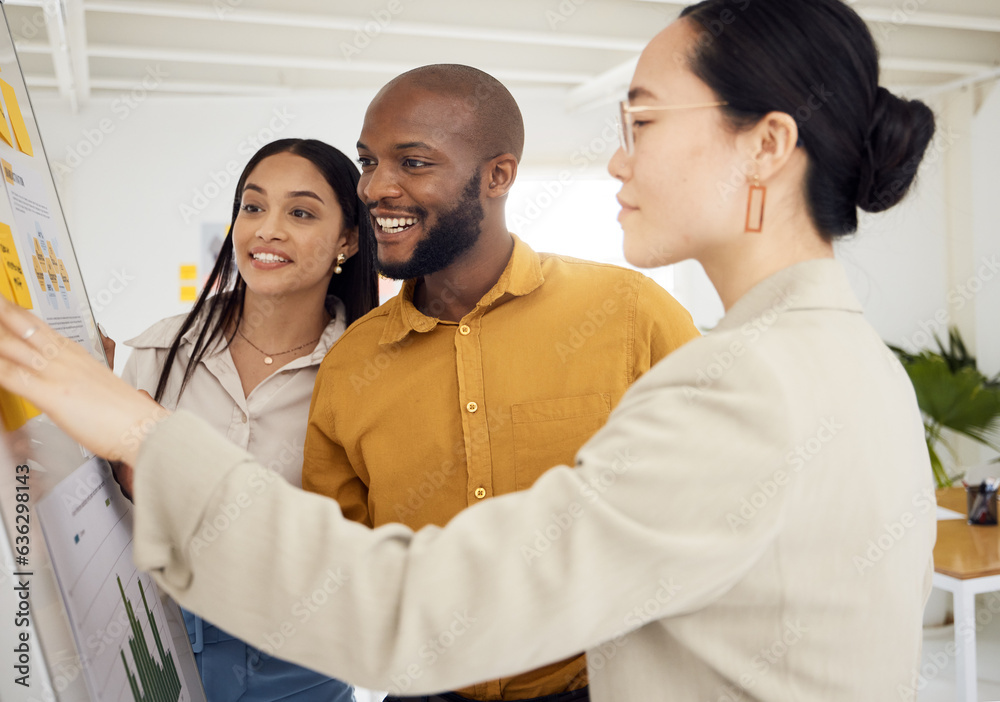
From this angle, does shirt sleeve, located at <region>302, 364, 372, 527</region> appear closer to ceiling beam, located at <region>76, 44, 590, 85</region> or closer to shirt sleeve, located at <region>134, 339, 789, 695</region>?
shirt sleeve, located at <region>134, 339, 789, 695</region>

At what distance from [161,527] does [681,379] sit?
1.66ft

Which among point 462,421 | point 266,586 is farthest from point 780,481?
point 462,421

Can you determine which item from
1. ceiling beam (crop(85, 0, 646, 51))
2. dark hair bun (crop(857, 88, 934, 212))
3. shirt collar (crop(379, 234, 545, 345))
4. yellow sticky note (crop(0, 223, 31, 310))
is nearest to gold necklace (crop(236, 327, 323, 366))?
shirt collar (crop(379, 234, 545, 345))

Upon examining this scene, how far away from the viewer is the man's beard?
161 cm

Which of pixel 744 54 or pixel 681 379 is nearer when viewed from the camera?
pixel 681 379

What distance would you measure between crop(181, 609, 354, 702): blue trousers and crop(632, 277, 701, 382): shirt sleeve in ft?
3.29

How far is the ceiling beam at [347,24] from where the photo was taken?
435 cm

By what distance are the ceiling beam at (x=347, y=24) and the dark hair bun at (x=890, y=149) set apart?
4.22 metres

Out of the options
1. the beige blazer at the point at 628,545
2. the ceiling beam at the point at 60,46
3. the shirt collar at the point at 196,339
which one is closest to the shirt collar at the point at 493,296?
the shirt collar at the point at 196,339

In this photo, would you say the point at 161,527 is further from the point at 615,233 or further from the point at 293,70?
Result: the point at 615,233

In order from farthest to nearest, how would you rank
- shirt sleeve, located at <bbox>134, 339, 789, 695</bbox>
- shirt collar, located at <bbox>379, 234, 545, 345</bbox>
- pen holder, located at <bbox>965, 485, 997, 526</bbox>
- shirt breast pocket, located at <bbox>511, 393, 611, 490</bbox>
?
pen holder, located at <bbox>965, 485, 997, 526</bbox> → shirt collar, located at <bbox>379, 234, 545, 345</bbox> → shirt breast pocket, located at <bbox>511, 393, 611, 490</bbox> → shirt sleeve, located at <bbox>134, 339, 789, 695</bbox>

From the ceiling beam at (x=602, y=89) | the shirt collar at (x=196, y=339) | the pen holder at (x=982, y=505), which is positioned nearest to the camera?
the shirt collar at (x=196, y=339)

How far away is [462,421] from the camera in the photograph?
1488 millimetres

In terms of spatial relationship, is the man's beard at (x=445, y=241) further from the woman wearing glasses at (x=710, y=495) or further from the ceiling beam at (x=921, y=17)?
the ceiling beam at (x=921, y=17)
